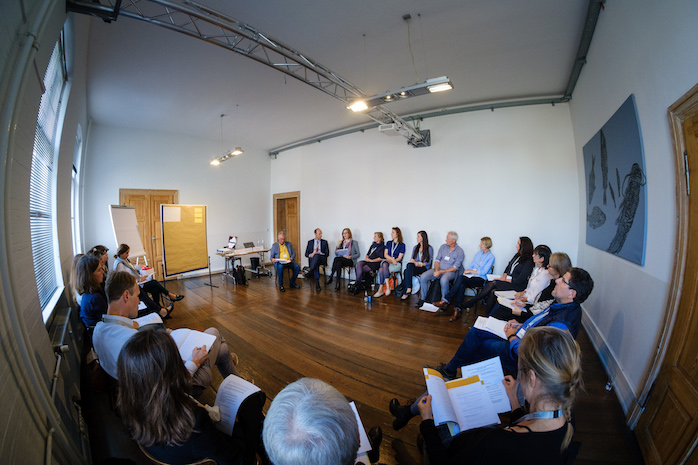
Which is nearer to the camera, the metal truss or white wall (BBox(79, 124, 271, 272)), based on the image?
the metal truss

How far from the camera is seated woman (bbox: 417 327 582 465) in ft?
2.90

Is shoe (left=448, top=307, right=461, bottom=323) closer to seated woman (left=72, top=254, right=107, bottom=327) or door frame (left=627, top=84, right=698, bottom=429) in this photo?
door frame (left=627, top=84, right=698, bottom=429)

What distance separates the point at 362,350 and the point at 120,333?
2.16m

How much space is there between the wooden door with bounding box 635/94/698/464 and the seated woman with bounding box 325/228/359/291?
456 centimetres

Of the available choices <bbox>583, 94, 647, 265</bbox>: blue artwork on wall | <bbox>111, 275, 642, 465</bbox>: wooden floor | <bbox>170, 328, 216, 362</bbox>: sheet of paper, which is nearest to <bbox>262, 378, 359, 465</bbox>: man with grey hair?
<bbox>111, 275, 642, 465</bbox>: wooden floor

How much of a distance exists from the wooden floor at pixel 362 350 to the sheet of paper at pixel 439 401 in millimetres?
521

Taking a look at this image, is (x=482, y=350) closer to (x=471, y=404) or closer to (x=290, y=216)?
(x=471, y=404)

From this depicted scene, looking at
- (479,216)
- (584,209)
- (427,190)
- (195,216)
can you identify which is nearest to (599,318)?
(584,209)

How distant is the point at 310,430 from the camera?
686mm

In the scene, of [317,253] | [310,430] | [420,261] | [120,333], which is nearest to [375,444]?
[310,430]

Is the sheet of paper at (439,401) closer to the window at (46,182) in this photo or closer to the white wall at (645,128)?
the white wall at (645,128)

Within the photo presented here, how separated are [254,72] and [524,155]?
4.49m

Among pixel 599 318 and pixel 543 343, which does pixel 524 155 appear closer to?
pixel 599 318

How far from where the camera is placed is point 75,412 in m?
1.64
